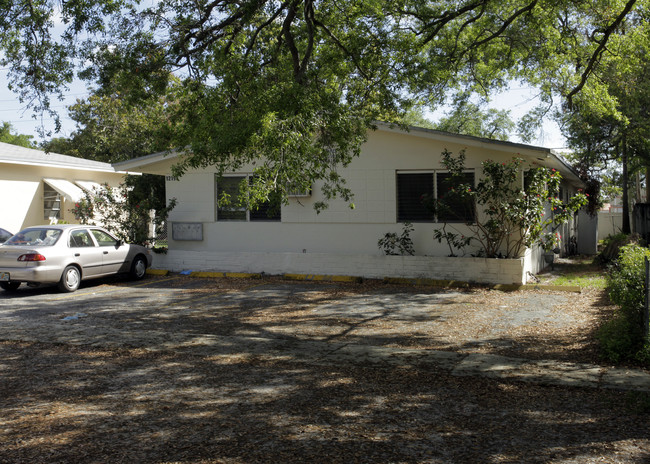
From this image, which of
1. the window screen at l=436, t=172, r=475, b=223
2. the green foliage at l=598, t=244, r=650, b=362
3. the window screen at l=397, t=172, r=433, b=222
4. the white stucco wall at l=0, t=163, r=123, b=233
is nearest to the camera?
the green foliage at l=598, t=244, r=650, b=362

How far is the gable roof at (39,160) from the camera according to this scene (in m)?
21.0

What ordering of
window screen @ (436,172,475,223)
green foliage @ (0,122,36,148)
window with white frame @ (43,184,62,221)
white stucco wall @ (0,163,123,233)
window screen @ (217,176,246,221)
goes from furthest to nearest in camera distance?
green foliage @ (0,122,36,148) → window with white frame @ (43,184,62,221) → white stucco wall @ (0,163,123,233) → window screen @ (217,176,246,221) → window screen @ (436,172,475,223)

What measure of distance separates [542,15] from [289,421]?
484 inches

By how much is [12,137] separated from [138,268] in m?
51.1

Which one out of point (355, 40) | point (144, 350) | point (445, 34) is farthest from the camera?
point (445, 34)

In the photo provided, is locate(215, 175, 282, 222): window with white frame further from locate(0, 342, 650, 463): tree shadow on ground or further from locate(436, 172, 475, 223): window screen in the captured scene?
locate(0, 342, 650, 463): tree shadow on ground

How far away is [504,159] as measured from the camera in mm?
13805

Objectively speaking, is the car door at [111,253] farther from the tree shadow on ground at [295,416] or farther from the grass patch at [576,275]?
the grass patch at [576,275]

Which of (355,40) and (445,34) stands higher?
(445,34)

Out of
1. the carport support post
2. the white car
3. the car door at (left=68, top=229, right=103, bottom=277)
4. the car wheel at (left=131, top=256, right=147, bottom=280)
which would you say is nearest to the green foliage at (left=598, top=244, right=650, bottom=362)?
the carport support post

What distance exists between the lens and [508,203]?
12930mm

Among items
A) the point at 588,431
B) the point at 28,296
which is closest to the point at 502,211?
the point at 588,431

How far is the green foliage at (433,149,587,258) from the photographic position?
12820 mm

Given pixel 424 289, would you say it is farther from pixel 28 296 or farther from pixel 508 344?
pixel 28 296
